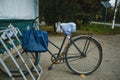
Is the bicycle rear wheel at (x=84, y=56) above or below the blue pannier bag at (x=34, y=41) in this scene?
below

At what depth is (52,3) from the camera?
14742mm

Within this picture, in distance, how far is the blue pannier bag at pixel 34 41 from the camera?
477 centimetres

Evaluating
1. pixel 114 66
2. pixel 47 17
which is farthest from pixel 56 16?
pixel 114 66

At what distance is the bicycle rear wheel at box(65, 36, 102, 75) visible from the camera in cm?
577

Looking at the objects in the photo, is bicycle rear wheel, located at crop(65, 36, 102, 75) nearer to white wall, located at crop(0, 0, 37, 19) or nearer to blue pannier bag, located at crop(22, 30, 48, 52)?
blue pannier bag, located at crop(22, 30, 48, 52)

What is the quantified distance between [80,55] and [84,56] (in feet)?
0.30

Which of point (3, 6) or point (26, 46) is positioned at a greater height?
point (3, 6)

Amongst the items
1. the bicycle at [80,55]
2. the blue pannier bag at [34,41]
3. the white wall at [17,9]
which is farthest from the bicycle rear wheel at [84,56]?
the white wall at [17,9]

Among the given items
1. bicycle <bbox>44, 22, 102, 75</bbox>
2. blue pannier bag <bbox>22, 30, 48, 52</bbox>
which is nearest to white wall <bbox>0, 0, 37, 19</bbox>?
bicycle <bbox>44, 22, 102, 75</bbox>

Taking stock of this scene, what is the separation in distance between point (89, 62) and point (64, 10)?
890 centimetres

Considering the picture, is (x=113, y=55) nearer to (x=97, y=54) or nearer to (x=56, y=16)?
(x=97, y=54)

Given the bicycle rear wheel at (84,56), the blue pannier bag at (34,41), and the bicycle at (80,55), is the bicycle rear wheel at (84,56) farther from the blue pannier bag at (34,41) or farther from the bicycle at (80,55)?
the blue pannier bag at (34,41)

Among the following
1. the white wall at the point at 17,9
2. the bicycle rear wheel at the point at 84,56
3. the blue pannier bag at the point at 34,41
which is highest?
the white wall at the point at 17,9

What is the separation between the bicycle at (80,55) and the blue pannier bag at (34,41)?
0.91m
